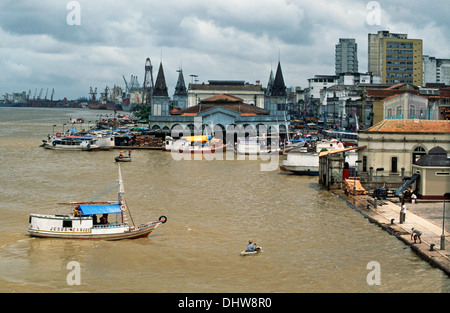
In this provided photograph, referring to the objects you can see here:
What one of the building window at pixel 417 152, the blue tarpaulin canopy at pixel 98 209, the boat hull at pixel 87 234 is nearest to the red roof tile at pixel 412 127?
the building window at pixel 417 152

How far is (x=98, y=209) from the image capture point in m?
31.4

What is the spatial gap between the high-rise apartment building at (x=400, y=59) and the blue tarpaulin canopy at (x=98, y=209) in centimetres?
13938

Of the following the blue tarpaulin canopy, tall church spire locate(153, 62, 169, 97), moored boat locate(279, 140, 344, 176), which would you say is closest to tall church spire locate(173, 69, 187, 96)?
tall church spire locate(153, 62, 169, 97)

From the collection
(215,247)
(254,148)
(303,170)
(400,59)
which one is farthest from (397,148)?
(400,59)

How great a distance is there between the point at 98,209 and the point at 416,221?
57.0 ft

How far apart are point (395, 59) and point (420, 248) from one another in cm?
14234

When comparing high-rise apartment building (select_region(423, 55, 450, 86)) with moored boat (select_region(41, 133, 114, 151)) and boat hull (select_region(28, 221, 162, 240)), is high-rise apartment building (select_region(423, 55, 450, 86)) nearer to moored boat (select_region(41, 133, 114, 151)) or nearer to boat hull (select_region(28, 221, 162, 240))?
moored boat (select_region(41, 133, 114, 151))

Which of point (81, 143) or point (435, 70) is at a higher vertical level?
point (435, 70)

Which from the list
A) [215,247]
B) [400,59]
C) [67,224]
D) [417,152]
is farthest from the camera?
[400,59]

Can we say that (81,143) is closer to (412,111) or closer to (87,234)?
(412,111)

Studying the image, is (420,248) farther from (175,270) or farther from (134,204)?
(134,204)

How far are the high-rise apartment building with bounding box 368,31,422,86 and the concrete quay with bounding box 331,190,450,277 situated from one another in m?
126
